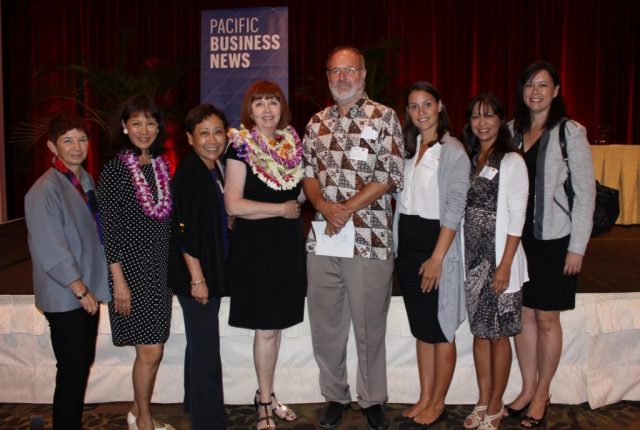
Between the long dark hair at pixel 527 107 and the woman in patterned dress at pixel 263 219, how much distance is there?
3.60 ft

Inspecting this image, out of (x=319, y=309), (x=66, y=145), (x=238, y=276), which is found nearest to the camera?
(x=66, y=145)

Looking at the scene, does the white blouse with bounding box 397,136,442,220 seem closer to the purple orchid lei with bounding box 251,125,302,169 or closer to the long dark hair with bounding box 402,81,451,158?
the long dark hair with bounding box 402,81,451,158

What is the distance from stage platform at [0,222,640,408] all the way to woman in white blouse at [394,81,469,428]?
1.29 feet

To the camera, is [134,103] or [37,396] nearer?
[134,103]

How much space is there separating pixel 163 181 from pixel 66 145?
1.30 ft

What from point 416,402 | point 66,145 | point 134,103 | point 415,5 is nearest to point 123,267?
point 66,145

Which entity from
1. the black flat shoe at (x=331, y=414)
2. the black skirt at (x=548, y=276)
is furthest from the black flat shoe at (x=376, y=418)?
the black skirt at (x=548, y=276)

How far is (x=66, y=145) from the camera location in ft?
7.29

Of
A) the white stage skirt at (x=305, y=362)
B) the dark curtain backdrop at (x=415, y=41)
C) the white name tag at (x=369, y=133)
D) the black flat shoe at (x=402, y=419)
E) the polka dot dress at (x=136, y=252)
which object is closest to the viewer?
the polka dot dress at (x=136, y=252)

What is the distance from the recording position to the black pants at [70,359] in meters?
2.18

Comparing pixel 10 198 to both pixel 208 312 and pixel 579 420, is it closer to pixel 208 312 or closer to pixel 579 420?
pixel 208 312

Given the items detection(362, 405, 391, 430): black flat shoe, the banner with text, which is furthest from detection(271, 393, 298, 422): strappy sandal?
the banner with text

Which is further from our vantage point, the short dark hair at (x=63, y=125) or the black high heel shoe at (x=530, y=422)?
the black high heel shoe at (x=530, y=422)

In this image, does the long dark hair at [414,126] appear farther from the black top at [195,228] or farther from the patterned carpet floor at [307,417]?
the patterned carpet floor at [307,417]
